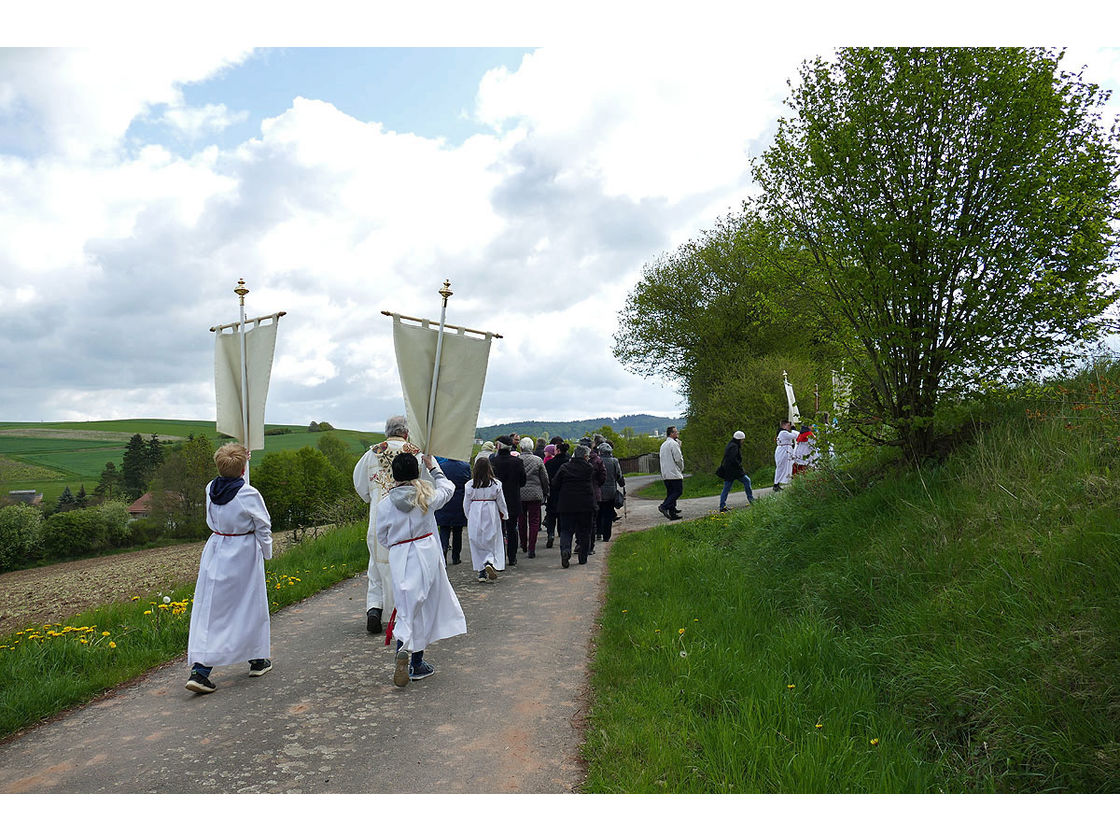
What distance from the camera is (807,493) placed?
10.2 metres

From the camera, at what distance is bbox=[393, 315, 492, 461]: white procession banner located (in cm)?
688

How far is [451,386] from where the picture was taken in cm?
697

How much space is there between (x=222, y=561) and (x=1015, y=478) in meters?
6.93

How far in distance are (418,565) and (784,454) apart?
15.0 m

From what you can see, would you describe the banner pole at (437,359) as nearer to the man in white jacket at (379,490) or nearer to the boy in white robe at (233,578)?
the man in white jacket at (379,490)

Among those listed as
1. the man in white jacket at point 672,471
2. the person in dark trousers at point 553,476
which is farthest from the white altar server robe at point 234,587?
the man in white jacket at point 672,471

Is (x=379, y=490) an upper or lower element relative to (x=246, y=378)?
lower

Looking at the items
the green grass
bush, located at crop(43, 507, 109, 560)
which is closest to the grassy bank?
the green grass

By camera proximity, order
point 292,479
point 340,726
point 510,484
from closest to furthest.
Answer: point 340,726 → point 510,484 → point 292,479

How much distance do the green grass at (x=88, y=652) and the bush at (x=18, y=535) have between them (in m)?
28.2

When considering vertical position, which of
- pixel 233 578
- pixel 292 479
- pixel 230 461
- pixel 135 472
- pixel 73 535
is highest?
pixel 135 472

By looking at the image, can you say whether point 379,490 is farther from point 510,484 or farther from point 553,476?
point 553,476

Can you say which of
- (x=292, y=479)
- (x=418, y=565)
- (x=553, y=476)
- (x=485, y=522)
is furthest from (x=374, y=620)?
(x=292, y=479)

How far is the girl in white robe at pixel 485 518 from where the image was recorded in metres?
10.4
